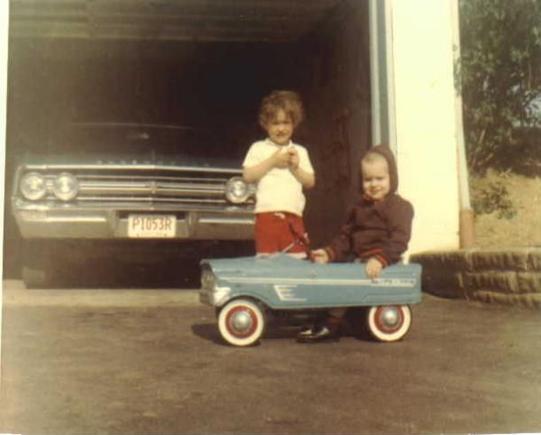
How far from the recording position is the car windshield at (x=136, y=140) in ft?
19.7

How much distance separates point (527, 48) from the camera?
7031 millimetres

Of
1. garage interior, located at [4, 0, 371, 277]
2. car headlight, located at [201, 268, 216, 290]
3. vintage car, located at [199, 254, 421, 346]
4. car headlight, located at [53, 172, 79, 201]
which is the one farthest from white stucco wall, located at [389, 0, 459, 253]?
car headlight, located at [201, 268, 216, 290]

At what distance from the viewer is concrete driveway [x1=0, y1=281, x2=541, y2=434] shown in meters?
2.23

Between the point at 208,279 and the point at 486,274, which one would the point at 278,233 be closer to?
the point at 208,279

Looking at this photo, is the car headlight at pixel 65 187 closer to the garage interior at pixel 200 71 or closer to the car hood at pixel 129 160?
the car hood at pixel 129 160

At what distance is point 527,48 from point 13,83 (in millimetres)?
5137

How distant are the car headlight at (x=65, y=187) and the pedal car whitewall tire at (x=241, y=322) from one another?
2288 mm

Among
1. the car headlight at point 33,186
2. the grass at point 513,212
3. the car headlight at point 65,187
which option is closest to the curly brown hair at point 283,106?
the car headlight at point 65,187

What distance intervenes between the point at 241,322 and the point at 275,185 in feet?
2.57

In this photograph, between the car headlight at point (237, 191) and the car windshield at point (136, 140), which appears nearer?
the car headlight at point (237, 191)

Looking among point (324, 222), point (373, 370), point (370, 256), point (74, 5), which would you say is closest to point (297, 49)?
point (324, 222)

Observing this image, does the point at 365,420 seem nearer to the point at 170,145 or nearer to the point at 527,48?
the point at 170,145

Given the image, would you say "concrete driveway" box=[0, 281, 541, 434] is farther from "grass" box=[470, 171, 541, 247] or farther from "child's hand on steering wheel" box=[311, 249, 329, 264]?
"grass" box=[470, 171, 541, 247]

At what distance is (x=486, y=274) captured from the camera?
16.2ft
